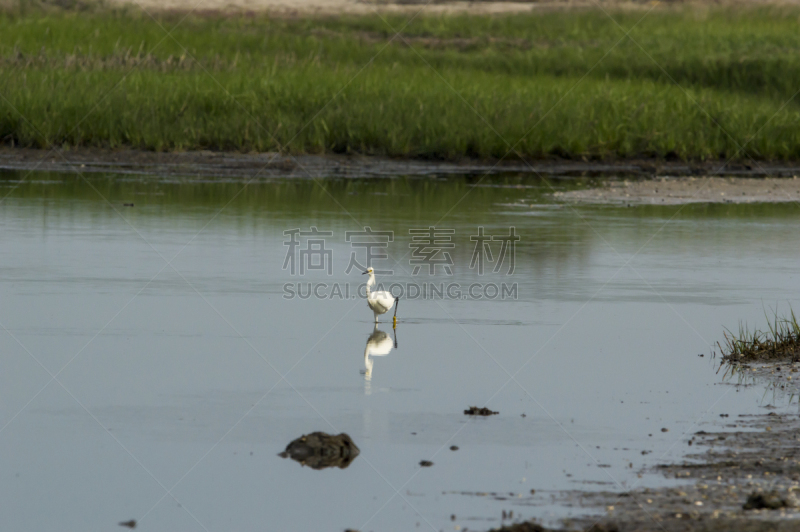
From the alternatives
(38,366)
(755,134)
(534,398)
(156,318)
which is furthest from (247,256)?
(755,134)

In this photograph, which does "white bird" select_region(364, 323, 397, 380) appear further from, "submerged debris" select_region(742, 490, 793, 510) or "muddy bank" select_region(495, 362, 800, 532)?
"submerged debris" select_region(742, 490, 793, 510)

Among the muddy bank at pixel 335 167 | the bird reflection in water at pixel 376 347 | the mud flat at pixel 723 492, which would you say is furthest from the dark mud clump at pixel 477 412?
the muddy bank at pixel 335 167

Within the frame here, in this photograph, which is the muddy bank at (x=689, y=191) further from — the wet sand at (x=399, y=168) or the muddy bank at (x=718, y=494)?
the muddy bank at (x=718, y=494)

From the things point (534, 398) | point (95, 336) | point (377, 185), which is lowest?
point (534, 398)

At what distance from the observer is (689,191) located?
19.2m

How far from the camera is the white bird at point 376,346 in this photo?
790cm

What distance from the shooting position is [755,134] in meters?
23.6

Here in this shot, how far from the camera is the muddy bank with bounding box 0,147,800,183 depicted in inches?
798

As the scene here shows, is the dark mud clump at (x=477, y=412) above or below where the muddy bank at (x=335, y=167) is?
below

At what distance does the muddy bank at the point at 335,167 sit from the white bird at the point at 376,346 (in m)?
10.7

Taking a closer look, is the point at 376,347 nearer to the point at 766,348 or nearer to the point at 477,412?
the point at 477,412

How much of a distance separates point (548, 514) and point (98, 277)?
6.69 m

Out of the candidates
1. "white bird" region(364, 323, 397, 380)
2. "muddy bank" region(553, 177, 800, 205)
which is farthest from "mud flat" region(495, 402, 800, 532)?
"muddy bank" region(553, 177, 800, 205)

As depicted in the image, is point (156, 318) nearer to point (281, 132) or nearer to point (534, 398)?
point (534, 398)
